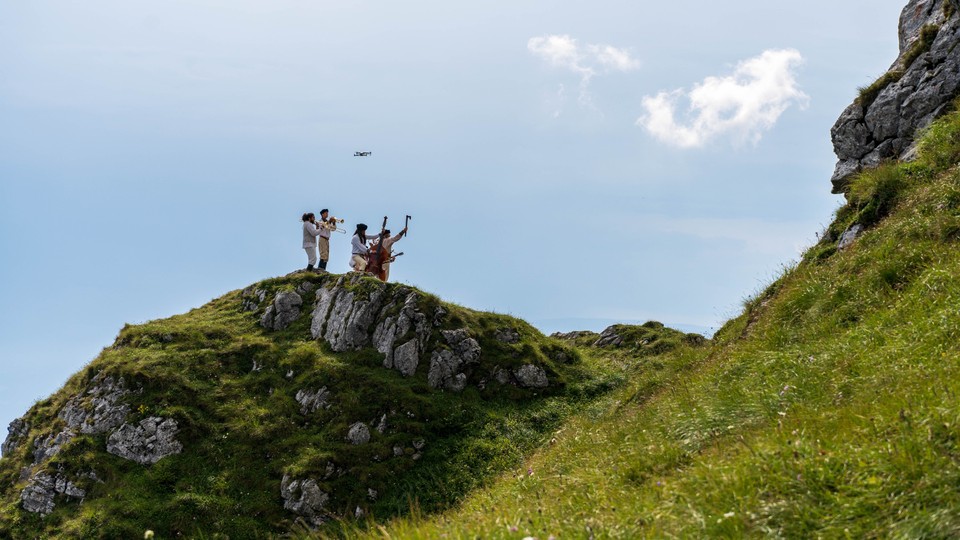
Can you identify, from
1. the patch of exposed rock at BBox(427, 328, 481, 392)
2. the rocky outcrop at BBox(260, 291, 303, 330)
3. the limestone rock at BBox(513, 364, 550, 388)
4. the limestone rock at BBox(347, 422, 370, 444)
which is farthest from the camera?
the rocky outcrop at BBox(260, 291, 303, 330)

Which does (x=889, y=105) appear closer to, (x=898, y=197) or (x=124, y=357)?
(x=898, y=197)

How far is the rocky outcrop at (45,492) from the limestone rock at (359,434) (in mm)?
9511

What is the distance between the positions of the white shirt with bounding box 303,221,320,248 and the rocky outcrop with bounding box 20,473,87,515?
15.6 m

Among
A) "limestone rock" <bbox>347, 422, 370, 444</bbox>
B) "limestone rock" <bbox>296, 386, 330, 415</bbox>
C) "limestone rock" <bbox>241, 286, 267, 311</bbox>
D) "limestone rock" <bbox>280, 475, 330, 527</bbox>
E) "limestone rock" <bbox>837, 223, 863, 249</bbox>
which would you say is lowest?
"limestone rock" <bbox>280, 475, 330, 527</bbox>

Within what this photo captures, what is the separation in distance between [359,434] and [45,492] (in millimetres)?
11412

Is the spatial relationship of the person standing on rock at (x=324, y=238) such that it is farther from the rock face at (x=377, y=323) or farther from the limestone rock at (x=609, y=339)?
the limestone rock at (x=609, y=339)

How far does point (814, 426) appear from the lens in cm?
668

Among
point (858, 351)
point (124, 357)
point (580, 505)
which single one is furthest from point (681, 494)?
point (124, 357)

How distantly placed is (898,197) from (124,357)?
2997 centimetres

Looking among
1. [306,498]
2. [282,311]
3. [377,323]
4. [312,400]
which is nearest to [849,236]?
[306,498]

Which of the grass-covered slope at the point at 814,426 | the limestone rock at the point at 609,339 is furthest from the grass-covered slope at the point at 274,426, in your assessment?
the grass-covered slope at the point at 814,426

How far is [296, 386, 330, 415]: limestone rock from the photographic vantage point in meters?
24.1

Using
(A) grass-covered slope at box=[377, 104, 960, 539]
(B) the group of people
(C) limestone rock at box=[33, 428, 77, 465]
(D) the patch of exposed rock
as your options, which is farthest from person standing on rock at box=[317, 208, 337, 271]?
(A) grass-covered slope at box=[377, 104, 960, 539]

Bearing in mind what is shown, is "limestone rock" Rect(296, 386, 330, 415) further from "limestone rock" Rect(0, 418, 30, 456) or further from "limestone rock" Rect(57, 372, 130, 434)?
"limestone rock" Rect(0, 418, 30, 456)
